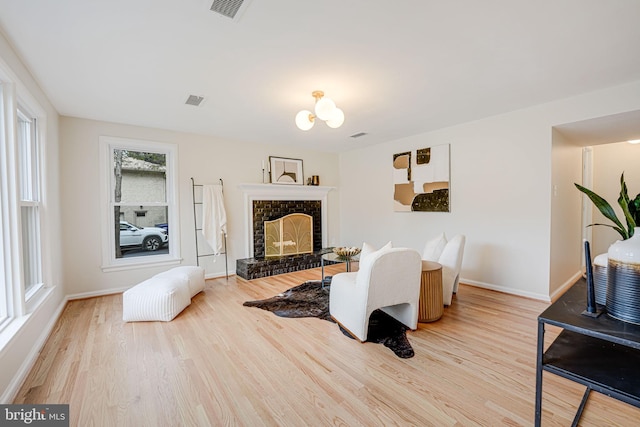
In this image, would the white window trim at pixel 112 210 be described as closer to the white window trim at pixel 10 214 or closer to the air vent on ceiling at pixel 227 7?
the white window trim at pixel 10 214

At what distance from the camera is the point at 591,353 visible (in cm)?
135

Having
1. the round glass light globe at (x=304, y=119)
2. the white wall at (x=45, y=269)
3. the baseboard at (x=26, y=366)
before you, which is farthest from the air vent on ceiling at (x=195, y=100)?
the baseboard at (x=26, y=366)

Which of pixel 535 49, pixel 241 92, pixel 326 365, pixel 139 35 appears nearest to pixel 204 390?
pixel 326 365

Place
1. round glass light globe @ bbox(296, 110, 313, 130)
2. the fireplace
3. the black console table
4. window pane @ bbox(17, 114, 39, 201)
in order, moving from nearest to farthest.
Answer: the black console table, window pane @ bbox(17, 114, 39, 201), round glass light globe @ bbox(296, 110, 313, 130), the fireplace

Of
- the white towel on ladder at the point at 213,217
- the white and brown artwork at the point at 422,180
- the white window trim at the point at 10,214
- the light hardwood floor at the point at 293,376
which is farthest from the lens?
the white towel on ladder at the point at 213,217

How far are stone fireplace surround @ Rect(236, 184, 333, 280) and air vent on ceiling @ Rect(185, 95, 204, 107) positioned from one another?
1771 millimetres

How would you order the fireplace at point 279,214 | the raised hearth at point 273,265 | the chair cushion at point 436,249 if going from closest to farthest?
1. the chair cushion at point 436,249
2. the raised hearth at point 273,265
3. the fireplace at point 279,214

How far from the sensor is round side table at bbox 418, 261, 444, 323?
109 inches

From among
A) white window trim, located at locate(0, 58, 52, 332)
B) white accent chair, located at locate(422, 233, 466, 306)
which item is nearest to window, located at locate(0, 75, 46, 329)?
white window trim, located at locate(0, 58, 52, 332)

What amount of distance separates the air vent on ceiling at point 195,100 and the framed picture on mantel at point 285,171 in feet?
6.92

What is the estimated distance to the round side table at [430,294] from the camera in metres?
2.77

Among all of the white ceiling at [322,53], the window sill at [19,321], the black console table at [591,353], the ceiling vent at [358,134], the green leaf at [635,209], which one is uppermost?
the ceiling vent at [358,134]

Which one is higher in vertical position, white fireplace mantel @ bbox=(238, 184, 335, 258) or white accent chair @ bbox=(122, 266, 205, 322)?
white fireplace mantel @ bbox=(238, 184, 335, 258)

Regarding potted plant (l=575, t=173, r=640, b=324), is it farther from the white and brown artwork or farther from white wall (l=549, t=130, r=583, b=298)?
the white and brown artwork
